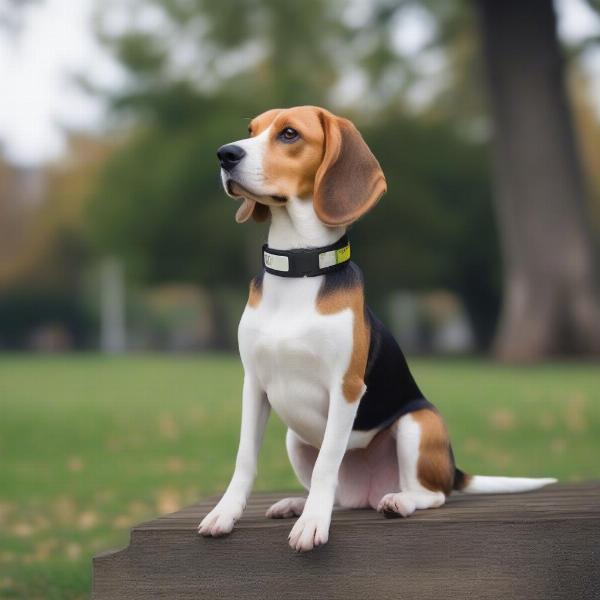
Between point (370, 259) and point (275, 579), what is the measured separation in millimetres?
31733

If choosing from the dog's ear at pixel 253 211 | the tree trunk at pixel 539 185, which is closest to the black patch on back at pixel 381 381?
the dog's ear at pixel 253 211

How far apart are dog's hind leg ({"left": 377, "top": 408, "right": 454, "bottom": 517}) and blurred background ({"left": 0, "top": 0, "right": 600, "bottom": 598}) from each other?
2120mm

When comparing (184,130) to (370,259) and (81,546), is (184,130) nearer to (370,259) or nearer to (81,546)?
(370,259)

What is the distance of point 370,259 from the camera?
116 feet

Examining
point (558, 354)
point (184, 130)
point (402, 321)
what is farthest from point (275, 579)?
point (402, 321)

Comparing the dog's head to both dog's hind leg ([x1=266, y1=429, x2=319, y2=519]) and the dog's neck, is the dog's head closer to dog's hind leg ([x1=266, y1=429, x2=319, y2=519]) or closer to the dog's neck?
the dog's neck

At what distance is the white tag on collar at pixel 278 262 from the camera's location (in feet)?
12.5

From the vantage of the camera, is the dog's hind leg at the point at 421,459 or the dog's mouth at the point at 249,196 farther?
the dog's hind leg at the point at 421,459

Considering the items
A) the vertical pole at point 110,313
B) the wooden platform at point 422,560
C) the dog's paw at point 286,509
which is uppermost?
the dog's paw at point 286,509

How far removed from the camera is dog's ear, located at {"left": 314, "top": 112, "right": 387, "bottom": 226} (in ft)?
12.3

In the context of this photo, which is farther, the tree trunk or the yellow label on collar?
the tree trunk

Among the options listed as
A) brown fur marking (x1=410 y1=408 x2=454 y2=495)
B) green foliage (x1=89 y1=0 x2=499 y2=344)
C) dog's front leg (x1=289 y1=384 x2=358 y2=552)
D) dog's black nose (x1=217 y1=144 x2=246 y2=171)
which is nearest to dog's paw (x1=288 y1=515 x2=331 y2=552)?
dog's front leg (x1=289 y1=384 x2=358 y2=552)

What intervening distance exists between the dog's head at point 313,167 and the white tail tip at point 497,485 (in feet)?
Result: 4.68

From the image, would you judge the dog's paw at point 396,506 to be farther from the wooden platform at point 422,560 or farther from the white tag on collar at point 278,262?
the white tag on collar at point 278,262
